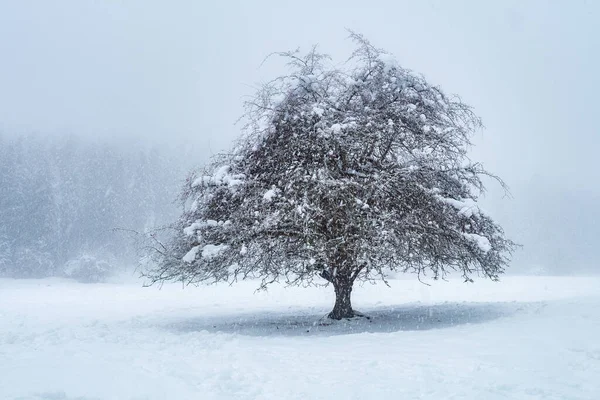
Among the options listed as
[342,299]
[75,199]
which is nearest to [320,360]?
[342,299]

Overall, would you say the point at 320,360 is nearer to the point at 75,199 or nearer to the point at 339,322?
the point at 339,322

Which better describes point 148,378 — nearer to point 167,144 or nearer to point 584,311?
point 584,311

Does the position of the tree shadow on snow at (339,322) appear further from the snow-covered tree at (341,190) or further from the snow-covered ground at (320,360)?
the snow-covered tree at (341,190)

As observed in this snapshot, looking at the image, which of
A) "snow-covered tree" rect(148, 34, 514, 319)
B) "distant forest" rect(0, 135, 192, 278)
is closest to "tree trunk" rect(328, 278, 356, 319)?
"snow-covered tree" rect(148, 34, 514, 319)

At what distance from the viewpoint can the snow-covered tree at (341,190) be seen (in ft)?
39.5

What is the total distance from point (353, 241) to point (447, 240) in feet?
7.93

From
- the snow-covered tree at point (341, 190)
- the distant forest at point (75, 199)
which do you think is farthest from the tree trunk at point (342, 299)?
the distant forest at point (75, 199)

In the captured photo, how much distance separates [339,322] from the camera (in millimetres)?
13555

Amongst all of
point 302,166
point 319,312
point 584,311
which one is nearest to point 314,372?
point 302,166

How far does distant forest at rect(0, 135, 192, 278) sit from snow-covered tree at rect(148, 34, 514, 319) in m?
47.0

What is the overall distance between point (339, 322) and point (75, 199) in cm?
6068

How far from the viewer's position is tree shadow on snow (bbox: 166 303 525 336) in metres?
12.3

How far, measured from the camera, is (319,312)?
1734 cm

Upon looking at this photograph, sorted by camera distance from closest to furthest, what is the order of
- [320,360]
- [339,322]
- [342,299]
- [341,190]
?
1. [320,360]
2. [341,190]
3. [339,322]
4. [342,299]
